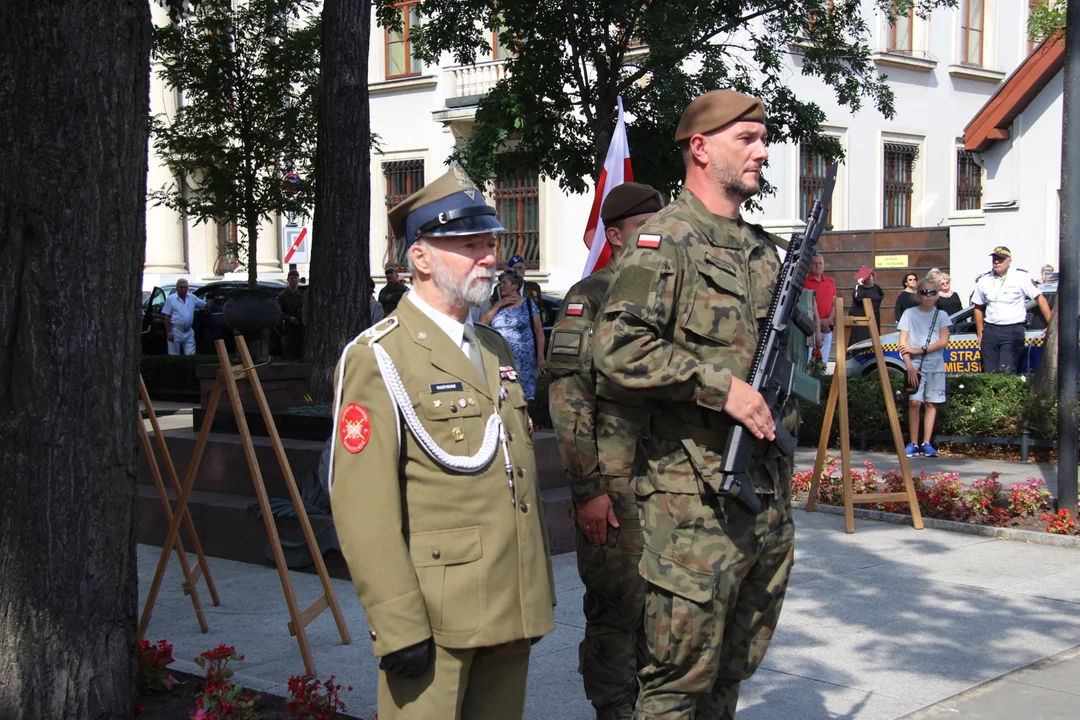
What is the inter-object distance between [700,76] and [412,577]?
12569 mm

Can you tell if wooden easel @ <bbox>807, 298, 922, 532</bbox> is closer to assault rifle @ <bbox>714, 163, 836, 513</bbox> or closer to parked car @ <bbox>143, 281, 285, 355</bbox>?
assault rifle @ <bbox>714, 163, 836, 513</bbox>

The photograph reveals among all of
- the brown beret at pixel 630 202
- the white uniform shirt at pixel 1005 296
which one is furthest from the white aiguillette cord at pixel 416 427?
the white uniform shirt at pixel 1005 296

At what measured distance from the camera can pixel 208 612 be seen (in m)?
6.65

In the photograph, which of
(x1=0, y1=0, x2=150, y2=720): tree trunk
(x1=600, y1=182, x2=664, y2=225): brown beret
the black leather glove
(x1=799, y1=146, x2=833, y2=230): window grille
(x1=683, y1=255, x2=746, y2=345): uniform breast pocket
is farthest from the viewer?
(x1=799, y1=146, x2=833, y2=230): window grille

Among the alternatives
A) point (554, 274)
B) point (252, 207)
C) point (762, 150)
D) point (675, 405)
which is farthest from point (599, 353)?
point (554, 274)

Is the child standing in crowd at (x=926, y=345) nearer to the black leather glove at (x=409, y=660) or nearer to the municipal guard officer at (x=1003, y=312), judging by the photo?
the municipal guard officer at (x=1003, y=312)

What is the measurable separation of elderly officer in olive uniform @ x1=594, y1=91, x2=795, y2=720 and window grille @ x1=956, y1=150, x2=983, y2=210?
30.5m

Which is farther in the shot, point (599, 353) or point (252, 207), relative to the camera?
point (252, 207)

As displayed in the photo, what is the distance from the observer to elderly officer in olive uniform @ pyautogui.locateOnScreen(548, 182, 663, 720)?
14.4ft

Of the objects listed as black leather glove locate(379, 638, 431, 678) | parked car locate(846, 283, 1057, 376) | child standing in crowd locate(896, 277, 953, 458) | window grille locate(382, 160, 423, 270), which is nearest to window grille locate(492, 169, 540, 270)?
window grille locate(382, 160, 423, 270)

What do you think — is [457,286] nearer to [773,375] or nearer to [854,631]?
[773,375]

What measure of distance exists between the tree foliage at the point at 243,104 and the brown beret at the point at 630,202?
1437cm

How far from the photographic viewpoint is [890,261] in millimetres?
26609

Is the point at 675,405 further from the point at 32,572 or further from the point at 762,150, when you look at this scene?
the point at 32,572
